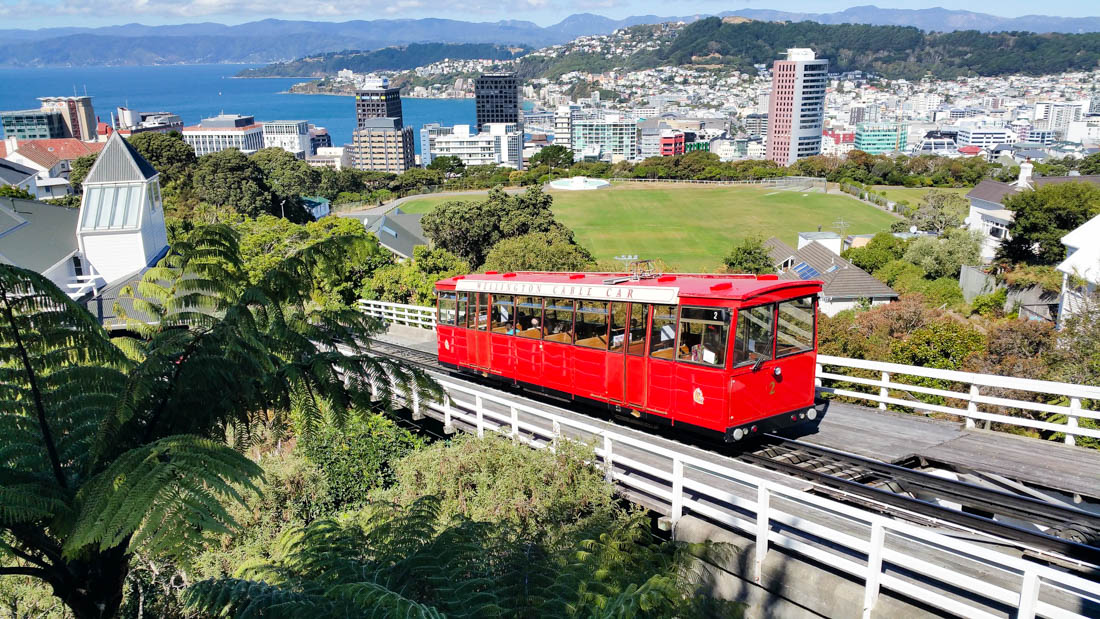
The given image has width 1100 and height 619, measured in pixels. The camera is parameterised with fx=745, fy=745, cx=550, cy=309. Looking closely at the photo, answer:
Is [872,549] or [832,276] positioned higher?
[872,549]

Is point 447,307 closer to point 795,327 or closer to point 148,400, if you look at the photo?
point 795,327

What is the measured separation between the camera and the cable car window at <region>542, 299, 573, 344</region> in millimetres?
14070

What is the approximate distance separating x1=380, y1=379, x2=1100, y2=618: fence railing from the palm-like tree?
5.61 feet

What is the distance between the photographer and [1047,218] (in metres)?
45.7

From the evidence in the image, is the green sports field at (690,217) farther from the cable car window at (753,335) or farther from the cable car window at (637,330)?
the cable car window at (753,335)

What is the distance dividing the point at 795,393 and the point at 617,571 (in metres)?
5.77

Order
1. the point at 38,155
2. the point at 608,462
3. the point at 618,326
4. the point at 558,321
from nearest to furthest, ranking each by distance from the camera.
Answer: the point at 608,462 < the point at 618,326 < the point at 558,321 < the point at 38,155

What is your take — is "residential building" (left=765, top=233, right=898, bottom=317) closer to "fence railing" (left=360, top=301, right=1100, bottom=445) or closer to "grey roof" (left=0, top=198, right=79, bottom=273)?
Result: "fence railing" (left=360, top=301, right=1100, bottom=445)

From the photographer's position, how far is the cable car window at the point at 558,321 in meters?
14.1

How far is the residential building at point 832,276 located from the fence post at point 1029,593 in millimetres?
35712

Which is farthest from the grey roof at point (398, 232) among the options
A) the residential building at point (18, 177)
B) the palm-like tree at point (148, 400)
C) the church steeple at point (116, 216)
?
the palm-like tree at point (148, 400)

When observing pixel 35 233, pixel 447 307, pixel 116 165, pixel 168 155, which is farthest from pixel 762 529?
pixel 168 155

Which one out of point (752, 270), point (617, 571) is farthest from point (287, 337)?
point (752, 270)

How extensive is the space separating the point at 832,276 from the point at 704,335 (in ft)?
129
